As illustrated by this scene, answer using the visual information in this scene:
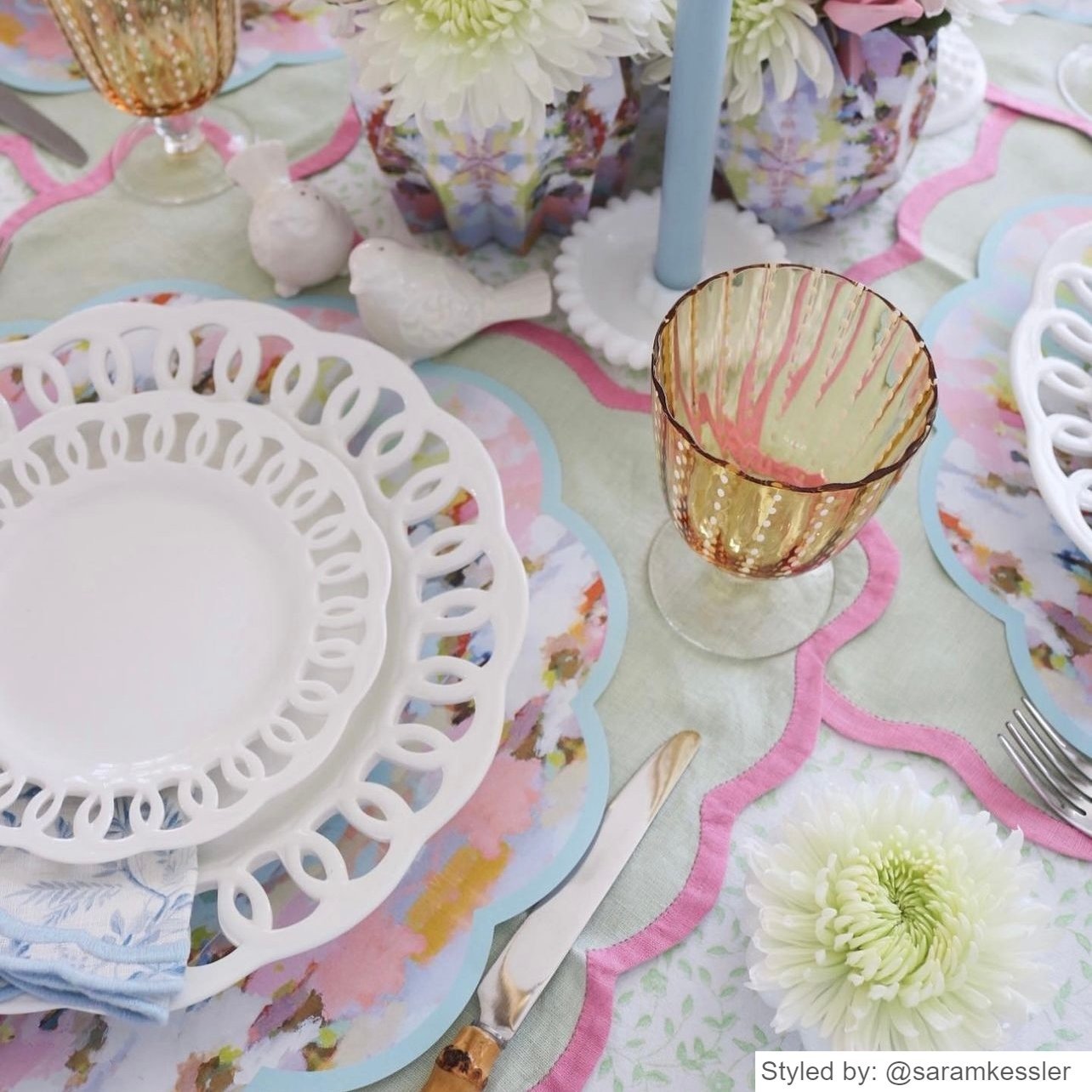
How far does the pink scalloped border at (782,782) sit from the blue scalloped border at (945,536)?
34mm

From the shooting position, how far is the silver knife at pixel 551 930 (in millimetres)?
448

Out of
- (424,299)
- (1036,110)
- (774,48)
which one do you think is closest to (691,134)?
(774,48)

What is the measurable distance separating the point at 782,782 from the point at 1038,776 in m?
0.11

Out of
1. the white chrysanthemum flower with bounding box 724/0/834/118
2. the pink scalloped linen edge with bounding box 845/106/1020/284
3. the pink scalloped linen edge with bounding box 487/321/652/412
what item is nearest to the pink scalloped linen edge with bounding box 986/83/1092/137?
the pink scalloped linen edge with bounding box 845/106/1020/284

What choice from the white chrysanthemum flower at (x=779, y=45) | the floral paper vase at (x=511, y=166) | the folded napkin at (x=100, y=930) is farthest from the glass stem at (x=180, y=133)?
the folded napkin at (x=100, y=930)

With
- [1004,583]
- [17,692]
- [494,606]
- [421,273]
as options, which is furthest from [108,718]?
[1004,583]

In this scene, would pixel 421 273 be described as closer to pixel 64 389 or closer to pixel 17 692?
pixel 64 389

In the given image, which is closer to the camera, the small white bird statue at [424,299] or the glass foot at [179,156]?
the small white bird statue at [424,299]

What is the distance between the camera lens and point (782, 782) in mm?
531

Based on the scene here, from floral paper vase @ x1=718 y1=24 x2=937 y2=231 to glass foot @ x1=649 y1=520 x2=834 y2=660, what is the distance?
23cm

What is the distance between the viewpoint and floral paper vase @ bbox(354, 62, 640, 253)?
0.62 m

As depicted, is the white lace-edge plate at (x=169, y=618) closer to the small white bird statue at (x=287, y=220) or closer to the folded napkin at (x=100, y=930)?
the folded napkin at (x=100, y=930)

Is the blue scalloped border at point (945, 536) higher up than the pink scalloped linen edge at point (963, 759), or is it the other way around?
the blue scalloped border at point (945, 536)

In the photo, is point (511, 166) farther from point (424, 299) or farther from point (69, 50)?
point (69, 50)
